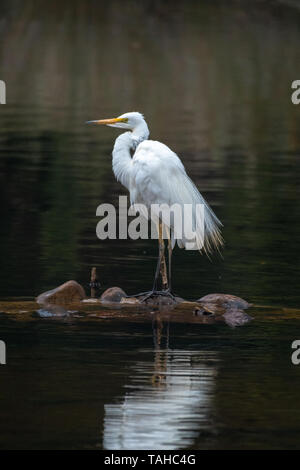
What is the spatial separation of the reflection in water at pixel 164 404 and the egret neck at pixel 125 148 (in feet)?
8.59

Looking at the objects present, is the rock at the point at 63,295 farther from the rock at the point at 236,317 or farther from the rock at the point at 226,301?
the rock at the point at 236,317

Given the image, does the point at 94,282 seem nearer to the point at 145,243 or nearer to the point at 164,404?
the point at 145,243

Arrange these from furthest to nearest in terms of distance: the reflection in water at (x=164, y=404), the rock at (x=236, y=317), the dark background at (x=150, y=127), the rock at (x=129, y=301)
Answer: the dark background at (x=150, y=127) < the rock at (x=129, y=301) < the rock at (x=236, y=317) < the reflection in water at (x=164, y=404)

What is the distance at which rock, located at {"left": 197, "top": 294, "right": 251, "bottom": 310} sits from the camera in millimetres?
9836

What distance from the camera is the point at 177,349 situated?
859 centimetres

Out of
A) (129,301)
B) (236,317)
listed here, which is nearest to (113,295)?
(129,301)

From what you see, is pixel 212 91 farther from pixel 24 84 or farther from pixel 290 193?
pixel 290 193

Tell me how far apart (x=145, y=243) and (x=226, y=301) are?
A: 125 inches

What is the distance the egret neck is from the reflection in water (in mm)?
2619

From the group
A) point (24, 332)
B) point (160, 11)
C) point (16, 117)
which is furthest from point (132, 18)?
point (24, 332)

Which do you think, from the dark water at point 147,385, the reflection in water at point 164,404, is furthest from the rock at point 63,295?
the reflection in water at point 164,404

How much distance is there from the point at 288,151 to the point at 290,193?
516 centimetres

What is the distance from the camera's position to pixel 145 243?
12.9 m

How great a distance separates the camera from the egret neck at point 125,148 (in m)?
10.8
